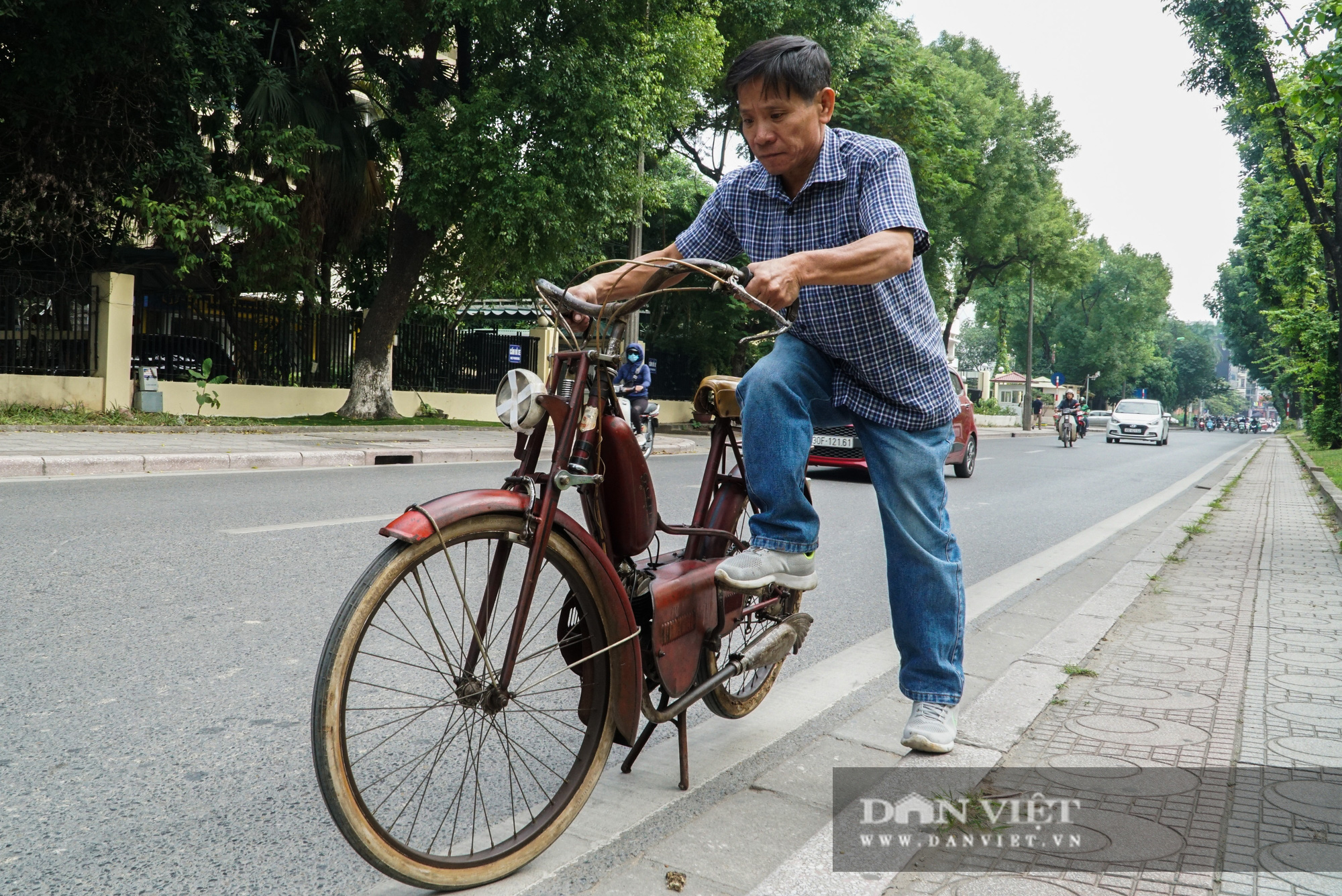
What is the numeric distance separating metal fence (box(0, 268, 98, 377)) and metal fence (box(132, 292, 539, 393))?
2.83 ft

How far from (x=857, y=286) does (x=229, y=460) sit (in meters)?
9.95

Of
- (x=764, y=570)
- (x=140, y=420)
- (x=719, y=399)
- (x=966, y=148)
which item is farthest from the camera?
(x=966, y=148)

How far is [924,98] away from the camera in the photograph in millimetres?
26125

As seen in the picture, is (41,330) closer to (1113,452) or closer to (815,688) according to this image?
(815,688)

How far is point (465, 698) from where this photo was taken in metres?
2.23

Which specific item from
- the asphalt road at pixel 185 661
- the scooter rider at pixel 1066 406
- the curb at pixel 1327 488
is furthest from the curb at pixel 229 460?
the scooter rider at pixel 1066 406

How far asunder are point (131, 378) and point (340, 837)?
15.9m

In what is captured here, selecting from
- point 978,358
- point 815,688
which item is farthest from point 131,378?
point 978,358

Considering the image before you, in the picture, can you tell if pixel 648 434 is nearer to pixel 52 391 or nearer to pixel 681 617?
pixel 52 391

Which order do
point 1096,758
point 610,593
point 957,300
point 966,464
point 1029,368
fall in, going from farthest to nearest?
point 1029,368 < point 957,300 < point 966,464 < point 1096,758 < point 610,593

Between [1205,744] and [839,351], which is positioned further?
[1205,744]

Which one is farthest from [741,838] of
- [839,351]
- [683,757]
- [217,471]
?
[217,471]

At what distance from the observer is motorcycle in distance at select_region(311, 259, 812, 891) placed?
2027 mm

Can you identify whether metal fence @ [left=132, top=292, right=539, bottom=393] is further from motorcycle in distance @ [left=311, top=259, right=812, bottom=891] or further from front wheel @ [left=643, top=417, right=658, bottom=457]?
motorcycle in distance @ [left=311, top=259, right=812, bottom=891]
